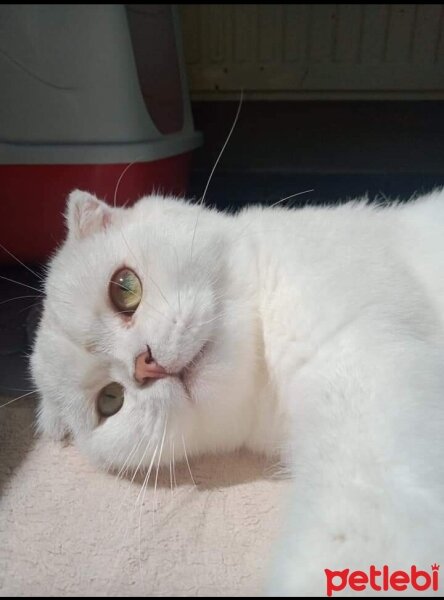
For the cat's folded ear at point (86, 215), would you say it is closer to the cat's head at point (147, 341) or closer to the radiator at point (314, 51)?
the cat's head at point (147, 341)

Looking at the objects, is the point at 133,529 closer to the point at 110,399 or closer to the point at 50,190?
the point at 110,399

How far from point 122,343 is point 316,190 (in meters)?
1.41

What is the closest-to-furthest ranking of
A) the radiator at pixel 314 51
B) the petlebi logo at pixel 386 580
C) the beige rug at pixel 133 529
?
the petlebi logo at pixel 386 580, the beige rug at pixel 133 529, the radiator at pixel 314 51

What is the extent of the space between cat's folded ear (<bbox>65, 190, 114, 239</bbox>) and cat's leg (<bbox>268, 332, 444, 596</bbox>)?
532 mm

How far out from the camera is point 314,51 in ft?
8.08

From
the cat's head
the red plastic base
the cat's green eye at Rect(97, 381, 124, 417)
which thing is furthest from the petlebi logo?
the red plastic base

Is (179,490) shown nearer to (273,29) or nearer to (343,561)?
(343,561)

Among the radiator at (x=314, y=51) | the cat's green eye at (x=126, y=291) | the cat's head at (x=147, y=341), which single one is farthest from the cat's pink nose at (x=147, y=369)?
the radiator at (x=314, y=51)

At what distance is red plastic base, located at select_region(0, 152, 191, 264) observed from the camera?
1.82m

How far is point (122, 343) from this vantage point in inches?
38.1

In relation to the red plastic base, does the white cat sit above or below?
below

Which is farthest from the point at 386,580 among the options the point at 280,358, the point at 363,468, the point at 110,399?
the point at 110,399

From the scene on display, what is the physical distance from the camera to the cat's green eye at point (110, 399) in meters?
1.04

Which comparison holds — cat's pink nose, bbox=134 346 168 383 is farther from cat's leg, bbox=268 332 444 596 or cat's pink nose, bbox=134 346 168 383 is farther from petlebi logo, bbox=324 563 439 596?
petlebi logo, bbox=324 563 439 596
